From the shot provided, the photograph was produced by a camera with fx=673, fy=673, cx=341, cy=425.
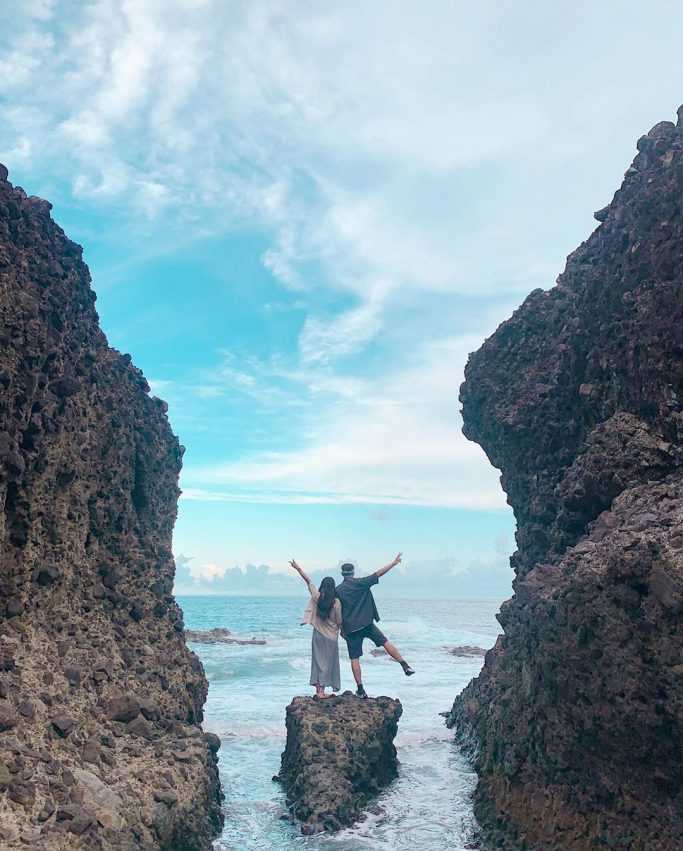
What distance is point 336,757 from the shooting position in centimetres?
923

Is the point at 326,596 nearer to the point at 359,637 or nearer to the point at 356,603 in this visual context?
the point at 356,603

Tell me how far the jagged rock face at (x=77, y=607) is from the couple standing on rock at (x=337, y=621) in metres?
2.44

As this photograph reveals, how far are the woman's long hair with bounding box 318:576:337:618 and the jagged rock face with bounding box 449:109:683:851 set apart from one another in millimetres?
2924

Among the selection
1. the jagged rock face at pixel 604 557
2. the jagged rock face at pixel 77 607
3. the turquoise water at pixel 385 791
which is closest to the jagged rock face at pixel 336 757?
the turquoise water at pixel 385 791

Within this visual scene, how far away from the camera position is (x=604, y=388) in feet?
27.9

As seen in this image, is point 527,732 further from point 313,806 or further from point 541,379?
point 541,379

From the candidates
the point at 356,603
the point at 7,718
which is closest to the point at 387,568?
the point at 356,603

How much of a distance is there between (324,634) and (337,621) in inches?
13.4

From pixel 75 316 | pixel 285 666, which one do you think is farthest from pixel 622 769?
pixel 285 666

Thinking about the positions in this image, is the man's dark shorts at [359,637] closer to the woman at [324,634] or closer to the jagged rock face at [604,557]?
the woman at [324,634]

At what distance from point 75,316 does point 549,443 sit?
685 centimetres

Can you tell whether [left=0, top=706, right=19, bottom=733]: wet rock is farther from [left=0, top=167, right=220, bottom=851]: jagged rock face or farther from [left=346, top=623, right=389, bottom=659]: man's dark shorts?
[left=346, top=623, right=389, bottom=659]: man's dark shorts

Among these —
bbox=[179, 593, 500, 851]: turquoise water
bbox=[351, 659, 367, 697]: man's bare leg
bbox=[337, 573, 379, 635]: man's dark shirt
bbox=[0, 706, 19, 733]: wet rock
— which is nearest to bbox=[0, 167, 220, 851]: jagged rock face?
bbox=[0, 706, 19, 733]: wet rock

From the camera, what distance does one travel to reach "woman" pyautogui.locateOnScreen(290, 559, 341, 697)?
37.2 feet
